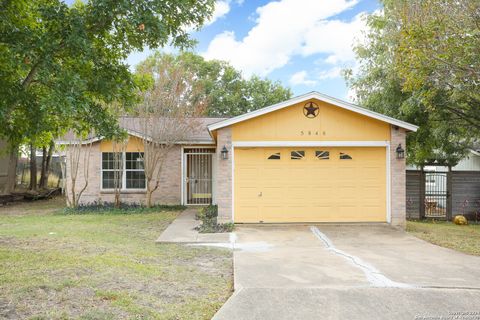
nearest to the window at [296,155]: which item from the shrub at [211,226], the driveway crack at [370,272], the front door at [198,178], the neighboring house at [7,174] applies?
the shrub at [211,226]

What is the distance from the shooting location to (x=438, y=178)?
14.1 m

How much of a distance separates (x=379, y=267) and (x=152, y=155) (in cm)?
1022

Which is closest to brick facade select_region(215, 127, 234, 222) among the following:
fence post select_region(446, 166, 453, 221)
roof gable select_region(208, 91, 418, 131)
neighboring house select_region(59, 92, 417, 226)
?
neighboring house select_region(59, 92, 417, 226)

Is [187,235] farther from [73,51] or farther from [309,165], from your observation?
[73,51]

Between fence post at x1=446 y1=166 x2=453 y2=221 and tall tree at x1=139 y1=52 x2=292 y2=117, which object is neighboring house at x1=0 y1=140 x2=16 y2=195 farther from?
fence post at x1=446 y1=166 x2=453 y2=221

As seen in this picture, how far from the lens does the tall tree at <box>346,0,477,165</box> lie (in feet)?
39.9

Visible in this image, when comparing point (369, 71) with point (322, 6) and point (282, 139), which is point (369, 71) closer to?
point (322, 6)

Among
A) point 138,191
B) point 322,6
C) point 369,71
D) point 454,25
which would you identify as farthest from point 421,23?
point 138,191

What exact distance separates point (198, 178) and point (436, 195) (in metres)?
9.48

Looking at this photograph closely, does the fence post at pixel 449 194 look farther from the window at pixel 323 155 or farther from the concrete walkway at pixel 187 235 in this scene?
the concrete walkway at pixel 187 235

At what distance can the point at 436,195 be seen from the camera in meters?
14.2

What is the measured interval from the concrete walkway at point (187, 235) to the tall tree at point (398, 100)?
737 centimetres

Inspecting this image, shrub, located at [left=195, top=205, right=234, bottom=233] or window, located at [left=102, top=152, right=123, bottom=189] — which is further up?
window, located at [left=102, top=152, right=123, bottom=189]

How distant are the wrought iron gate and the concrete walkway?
8.63m
